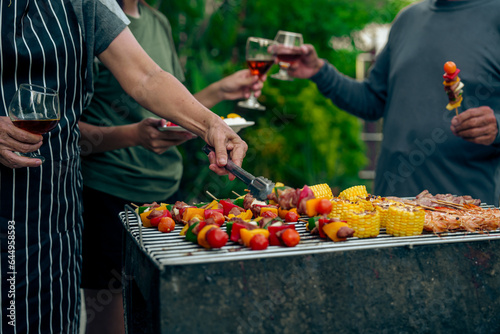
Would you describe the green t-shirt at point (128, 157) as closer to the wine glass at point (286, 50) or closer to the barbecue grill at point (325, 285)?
the wine glass at point (286, 50)

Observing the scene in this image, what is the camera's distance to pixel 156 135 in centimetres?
263

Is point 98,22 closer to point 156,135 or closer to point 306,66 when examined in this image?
point 156,135

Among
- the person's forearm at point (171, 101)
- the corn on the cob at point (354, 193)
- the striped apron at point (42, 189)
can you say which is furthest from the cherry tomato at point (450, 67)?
the striped apron at point (42, 189)

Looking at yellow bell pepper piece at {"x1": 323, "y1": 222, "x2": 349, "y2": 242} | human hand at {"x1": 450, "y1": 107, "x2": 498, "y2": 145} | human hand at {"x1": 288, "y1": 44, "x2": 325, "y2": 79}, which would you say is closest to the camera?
yellow bell pepper piece at {"x1": 323, "y1": 222, "x2": 349, "y2": 242}

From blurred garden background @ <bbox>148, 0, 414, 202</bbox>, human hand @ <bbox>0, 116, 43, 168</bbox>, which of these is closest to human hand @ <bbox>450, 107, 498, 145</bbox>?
human hand @ <bbox>0, 116, 43, 168</bbox>

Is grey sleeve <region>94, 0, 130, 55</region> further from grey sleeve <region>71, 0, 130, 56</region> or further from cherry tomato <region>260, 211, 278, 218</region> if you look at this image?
cherry tomato <region>260, 211, 278, 218</region>

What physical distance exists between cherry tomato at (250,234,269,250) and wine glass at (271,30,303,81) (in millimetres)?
2032

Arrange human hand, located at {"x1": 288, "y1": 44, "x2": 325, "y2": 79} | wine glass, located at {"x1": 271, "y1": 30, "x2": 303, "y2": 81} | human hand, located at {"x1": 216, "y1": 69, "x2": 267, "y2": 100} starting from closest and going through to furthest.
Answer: human hand, located at {"x1": 216, "y1": 69, "x2": 267, "y2": 100}, wine glass, located at {"x1": 271, "y1": 30, "x2": 303, "y2": 81}, human hand, located at {"x1": 288, "y1": 44, "x2": 325, "y2": 79}

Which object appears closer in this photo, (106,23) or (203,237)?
(203,237)

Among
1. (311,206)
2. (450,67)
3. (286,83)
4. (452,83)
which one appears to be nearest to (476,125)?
Result: (452,83)

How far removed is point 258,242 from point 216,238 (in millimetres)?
147

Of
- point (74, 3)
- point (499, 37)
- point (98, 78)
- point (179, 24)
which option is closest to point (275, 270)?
point (74, 3)

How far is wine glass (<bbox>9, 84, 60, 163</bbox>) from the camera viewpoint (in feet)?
5.64

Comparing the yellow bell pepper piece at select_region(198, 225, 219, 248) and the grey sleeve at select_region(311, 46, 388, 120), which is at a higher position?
the grey sleeve at select_region(311, 46, 388, 120)
